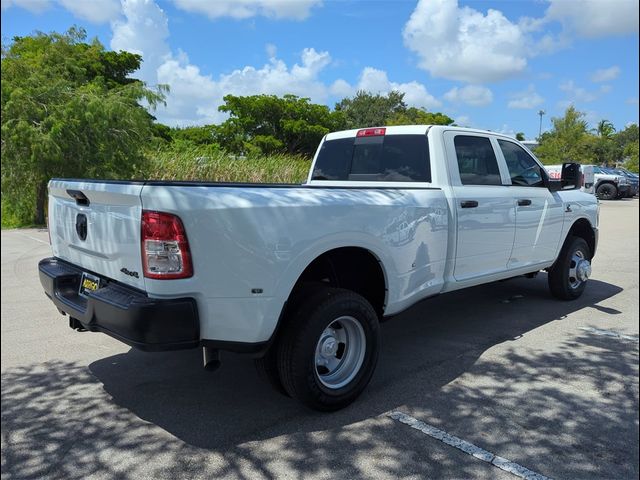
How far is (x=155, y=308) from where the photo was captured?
2.84 meters

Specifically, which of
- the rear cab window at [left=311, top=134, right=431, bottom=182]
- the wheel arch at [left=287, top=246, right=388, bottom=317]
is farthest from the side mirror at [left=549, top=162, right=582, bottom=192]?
the wheel arch at [left=287, top=246, right=388, bottom=317]

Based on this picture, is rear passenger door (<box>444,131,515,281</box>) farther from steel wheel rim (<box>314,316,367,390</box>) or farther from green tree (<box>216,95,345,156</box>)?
green tree (<box>216,95,345,156</box>)

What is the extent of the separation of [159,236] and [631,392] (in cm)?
348

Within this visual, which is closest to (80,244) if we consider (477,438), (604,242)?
(477,438)

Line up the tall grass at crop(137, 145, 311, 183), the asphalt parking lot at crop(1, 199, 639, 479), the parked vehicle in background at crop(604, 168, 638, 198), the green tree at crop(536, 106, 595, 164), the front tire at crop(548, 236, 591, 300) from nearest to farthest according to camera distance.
→ 1. the asphalt parking lot at crop(1, 199, 639, 479)
2. the front tire at crop(548, 236, 591, 300)
3. the tall grass at crop(137, 145, 311, 183)
4. the parked vehicle in background at crop(604, 168, 638, 198)
5. the green tree at crop(536, 106, 595, 164)

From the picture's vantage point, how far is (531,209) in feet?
18.0

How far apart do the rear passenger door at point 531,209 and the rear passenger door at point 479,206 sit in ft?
0.55

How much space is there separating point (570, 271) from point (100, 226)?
5.33 m

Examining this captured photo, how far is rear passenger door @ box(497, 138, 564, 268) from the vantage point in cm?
535

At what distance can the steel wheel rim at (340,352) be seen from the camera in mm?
3602

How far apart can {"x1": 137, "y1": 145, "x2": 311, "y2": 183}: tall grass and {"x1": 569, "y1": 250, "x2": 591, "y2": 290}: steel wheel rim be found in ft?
33.7

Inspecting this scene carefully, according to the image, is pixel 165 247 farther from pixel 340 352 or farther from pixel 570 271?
pixel 570 271

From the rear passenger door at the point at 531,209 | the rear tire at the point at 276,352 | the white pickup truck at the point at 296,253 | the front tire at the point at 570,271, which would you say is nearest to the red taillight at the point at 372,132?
the white pickup truck at the point at 296,253

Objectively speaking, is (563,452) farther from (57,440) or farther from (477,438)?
(57,440)
